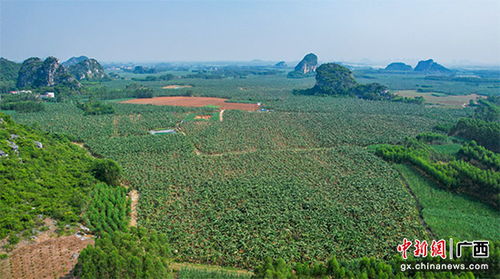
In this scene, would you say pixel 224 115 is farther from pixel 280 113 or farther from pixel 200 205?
pixel 200 205

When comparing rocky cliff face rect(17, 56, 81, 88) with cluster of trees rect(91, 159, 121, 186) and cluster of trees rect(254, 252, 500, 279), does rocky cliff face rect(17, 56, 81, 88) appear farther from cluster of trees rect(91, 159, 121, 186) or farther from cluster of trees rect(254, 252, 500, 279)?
cluster of trees rect(254, 252, 500, 279)

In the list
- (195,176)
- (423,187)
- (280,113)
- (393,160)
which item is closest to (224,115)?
(280,113)

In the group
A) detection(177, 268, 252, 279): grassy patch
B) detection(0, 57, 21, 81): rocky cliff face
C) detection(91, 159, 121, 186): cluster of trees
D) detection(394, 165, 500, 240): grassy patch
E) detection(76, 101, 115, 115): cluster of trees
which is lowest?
detection(177, 268, 252, 279): grassy patch

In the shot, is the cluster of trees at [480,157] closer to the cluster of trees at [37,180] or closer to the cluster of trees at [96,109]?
the cluster of trees at [37,180]

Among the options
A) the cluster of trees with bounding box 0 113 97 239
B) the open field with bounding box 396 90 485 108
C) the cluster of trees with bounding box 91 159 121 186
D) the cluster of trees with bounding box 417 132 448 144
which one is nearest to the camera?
the cluster of trees with bounding box 0 113 97 239

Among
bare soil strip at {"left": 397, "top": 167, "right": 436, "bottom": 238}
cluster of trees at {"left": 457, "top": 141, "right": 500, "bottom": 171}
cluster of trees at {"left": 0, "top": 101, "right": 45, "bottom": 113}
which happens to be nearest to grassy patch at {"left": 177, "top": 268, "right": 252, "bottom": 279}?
bare soil strip at {"left": 397, "top": 167, "right": 436, "bottom": 238}

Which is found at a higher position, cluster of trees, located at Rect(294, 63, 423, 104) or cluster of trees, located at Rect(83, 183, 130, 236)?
cluster of trees, located at Rect(294, 63, 423, 104)

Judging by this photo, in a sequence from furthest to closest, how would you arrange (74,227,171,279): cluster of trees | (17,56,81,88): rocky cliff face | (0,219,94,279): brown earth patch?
(17,56,81,88): rocky cliff face, (0,219,94,279): brown earth patch, (74,227,171,279): cluster of trees

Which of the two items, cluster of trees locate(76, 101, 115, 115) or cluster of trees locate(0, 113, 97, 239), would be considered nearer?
cluster of trees locate(0, 113, 97, 239)
